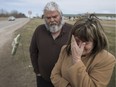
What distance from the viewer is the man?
4543mm

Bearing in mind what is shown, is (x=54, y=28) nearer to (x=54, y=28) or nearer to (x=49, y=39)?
(x=54, y=28)

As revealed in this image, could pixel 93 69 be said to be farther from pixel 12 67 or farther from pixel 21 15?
pixel 21 15

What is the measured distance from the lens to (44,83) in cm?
489

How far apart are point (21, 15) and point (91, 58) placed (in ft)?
590

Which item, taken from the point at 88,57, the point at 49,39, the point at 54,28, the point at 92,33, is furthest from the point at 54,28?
the point at 92,33

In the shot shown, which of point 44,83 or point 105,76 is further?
point 44,83

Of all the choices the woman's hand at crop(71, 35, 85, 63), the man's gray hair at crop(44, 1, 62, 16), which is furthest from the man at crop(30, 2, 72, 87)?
the woman's hand at crop(71, 35, 85, 63)

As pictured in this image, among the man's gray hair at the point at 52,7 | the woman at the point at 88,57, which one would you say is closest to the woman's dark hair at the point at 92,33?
the woman at the point at 88,57

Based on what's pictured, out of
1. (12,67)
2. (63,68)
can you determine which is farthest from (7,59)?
(63,68)

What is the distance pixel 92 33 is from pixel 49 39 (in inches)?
69.3

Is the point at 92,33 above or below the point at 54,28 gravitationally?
above

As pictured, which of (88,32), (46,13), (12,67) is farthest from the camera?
(12,67)

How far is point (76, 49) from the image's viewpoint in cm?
298

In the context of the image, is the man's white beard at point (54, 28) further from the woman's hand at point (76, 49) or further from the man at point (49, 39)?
the woman's hand at point (76, 49)
